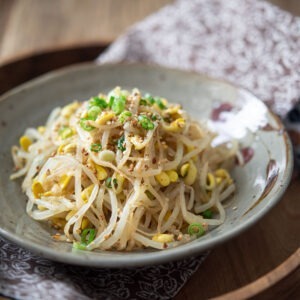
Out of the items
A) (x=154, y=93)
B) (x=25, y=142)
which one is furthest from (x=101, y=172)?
(x=154, y=93)

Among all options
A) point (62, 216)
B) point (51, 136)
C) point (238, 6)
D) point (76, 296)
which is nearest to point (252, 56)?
point (238, 6)

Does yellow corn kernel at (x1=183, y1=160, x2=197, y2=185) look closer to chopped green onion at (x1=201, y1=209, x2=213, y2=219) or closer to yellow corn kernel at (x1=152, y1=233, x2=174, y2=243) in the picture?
chopped green onion at (x1=201, y1=209, x2=213, y2=219)

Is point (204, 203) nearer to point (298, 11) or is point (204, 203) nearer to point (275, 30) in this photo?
point (275, 30)

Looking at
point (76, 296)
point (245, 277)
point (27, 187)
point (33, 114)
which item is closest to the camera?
point (76, 296)

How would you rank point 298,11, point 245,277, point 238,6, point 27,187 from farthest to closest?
point 298,11, point 238,6, point 27,187, point 245,277

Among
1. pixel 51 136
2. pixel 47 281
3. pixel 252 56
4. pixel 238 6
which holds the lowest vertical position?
pixel 47 281

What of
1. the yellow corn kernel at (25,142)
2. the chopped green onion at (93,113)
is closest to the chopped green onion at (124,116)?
the chopped green onion at (93,113)

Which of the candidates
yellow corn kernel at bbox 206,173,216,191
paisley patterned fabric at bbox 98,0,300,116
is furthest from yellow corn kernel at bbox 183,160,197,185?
paisley patterned fabric at bbox 98,0,300,116

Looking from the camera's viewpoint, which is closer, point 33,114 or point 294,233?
point 294,233
